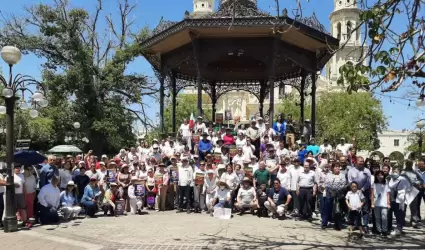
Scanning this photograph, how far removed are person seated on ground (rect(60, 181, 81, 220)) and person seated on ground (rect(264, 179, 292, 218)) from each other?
547 cm

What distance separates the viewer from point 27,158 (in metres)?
11.8

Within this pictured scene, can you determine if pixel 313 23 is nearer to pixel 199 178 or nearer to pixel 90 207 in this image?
pixel 199 178

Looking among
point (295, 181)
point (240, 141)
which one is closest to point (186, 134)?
point (240, 141)

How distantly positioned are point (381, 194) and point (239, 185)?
423cm

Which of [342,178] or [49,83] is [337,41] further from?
[49,83]

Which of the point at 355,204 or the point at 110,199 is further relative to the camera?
the point at 110,199

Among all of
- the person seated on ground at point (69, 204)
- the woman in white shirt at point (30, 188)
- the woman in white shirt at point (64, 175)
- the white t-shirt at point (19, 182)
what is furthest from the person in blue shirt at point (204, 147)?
the white t-shirt at point (19, 182)

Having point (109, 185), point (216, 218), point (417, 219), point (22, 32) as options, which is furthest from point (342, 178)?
point (22, 32)

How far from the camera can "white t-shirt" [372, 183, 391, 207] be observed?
1000 centimetres

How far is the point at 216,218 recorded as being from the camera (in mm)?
11875

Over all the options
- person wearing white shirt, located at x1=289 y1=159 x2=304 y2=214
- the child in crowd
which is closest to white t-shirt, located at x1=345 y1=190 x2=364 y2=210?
the child in crowd

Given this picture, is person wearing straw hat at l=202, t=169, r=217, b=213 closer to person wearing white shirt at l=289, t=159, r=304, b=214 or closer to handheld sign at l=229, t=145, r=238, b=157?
handheld sign at l=229, t=145, r=238, b=157

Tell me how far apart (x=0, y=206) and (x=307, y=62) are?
13.3 metres

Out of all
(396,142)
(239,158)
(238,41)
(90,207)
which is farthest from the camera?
(396,142)
